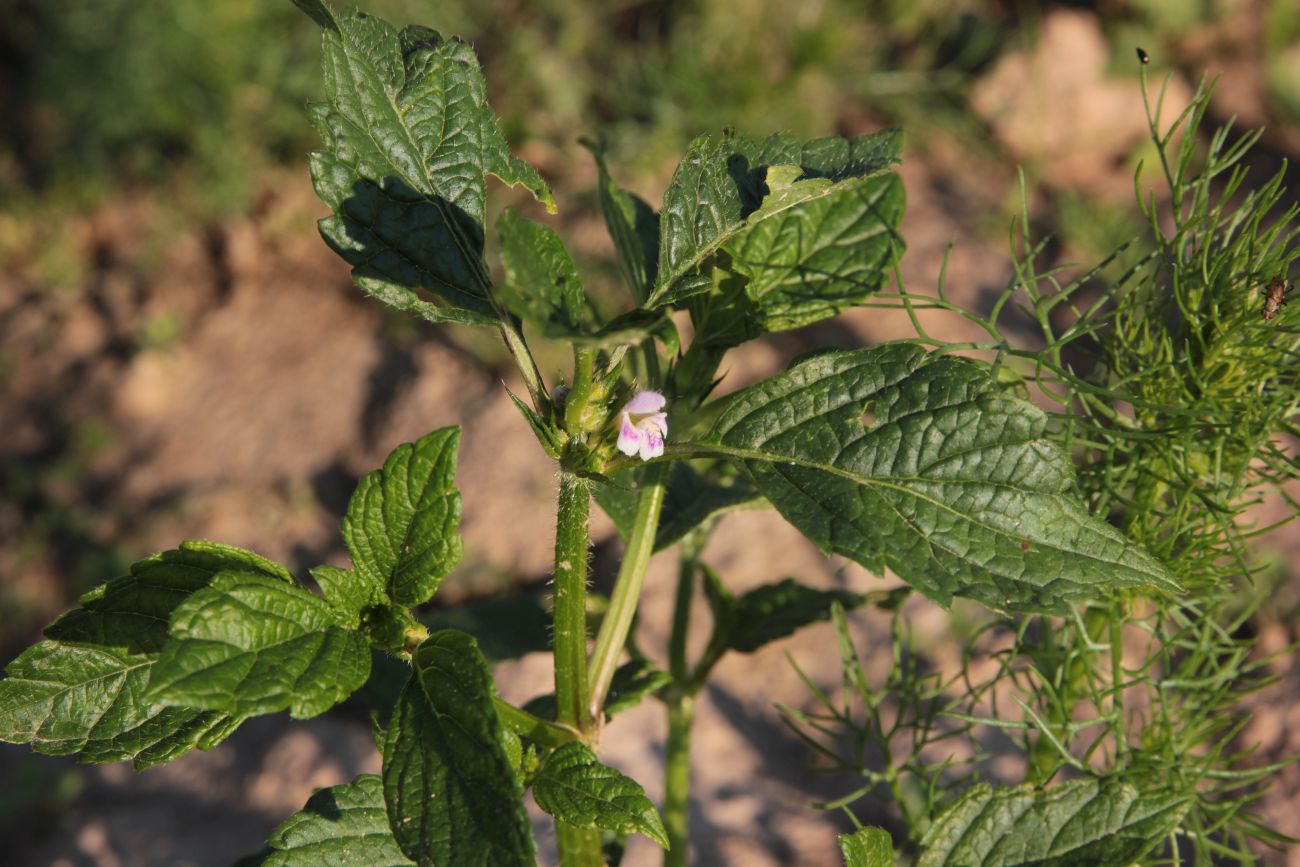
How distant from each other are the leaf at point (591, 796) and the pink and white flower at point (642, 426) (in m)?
0.31

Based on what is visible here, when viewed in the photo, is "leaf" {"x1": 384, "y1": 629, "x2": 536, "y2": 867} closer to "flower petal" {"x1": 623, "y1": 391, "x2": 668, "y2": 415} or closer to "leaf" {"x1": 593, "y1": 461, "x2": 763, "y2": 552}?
"flower petal" {"x1": 623, "y1": 391, "x2": 668, "y2": 415}

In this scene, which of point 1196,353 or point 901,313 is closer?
point 1196,353

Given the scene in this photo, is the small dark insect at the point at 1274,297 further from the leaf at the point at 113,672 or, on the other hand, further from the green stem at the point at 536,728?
the leaf at the point at 113,672

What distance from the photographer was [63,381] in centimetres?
402

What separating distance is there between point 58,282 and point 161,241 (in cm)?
41

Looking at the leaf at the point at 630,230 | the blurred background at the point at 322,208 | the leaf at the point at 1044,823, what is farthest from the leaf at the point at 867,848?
the blurred background at the point at 322,208

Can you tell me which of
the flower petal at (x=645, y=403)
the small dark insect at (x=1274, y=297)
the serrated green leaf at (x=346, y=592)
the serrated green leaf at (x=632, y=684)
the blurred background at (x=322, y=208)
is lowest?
the serrated green leaf at (x=632, y=684)

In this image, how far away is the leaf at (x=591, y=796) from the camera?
43.1 inches

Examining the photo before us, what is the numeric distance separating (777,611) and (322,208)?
3092 mm

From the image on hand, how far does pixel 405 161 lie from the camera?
1.29m

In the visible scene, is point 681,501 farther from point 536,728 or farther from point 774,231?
→ point 536,728

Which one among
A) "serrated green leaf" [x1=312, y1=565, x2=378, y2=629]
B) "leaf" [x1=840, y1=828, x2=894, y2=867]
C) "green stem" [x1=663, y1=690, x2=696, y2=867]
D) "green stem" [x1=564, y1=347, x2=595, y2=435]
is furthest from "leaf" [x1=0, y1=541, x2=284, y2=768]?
"green stem" [x1=663, y1=690, x2=696, y2=867]

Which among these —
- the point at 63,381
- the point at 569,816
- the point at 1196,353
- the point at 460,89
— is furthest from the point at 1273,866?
the point at 63,381

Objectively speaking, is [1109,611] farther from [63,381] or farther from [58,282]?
[58,282]
